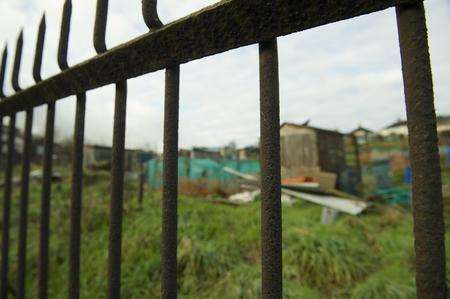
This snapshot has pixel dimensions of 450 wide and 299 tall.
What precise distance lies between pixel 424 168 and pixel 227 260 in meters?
3.04

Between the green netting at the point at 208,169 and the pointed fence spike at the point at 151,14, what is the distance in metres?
11.1

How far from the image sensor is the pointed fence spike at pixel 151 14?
93 cm

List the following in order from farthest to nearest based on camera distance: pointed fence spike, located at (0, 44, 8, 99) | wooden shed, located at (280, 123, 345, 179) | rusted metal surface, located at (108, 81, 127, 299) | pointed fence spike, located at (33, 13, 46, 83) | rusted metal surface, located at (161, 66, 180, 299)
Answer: wooden shed, located at (280, 123, 345, 179)
pointed fence spike, located at (0, 44, 8, 99)
pointed fence spike, located at (33, 13, 46, 83)
rusted metal surface, located at (108, 81, 127, 299)
rusted metal surface, located at (161, 66, 180, 299)

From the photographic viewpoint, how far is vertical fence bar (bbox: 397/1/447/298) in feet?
1.72

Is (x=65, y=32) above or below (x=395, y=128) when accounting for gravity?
below

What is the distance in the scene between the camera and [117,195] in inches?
40.9

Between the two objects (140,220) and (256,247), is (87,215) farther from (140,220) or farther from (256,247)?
(256,247)

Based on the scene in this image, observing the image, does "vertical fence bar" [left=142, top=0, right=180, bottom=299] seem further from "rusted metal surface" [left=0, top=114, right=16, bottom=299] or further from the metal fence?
"rusted metal surface" [left=0, top=114, right=16, bottom=299]

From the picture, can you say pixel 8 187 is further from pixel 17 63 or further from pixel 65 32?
pixel 65 32

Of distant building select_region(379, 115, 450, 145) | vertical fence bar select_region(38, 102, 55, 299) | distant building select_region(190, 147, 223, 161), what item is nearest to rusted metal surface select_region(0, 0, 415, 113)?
vertical fence bar select_region(38, 102, 55, 299)

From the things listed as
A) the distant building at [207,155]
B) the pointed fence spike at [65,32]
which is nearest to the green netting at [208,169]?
the distant building at [207,155]

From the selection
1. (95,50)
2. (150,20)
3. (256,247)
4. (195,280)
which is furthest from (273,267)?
(256,247)

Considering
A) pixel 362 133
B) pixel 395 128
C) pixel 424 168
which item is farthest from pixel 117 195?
pixel 395 128

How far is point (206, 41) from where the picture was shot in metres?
0.82
